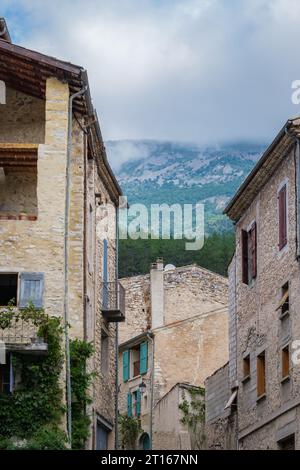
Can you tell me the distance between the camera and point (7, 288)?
29.8 m

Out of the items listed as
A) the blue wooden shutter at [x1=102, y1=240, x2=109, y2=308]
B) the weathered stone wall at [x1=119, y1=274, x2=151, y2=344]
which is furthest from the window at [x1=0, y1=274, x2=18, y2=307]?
the weathered stone wall at [x1=119, y1=274, x2=151, y2=344]

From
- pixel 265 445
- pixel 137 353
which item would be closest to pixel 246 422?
pixel 265 445

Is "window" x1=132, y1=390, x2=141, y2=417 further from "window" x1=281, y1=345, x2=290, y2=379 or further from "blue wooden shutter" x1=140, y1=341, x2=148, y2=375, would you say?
"window" x1=281, y1=345, x2=290, y2=379

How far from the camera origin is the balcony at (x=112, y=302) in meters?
33.7

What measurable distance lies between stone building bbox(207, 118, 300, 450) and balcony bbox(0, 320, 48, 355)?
255 inches

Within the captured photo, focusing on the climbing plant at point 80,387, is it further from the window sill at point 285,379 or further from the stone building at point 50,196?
the window sill at point 285,379

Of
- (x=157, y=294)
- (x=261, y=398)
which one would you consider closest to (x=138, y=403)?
(x=157, y=294)

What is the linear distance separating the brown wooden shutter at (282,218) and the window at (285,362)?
2.73 m

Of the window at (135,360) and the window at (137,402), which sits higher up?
the window at (135,360)

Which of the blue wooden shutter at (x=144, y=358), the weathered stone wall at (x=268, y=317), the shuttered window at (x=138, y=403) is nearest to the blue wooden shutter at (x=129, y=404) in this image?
the shuttered window at (x=138, y=403)

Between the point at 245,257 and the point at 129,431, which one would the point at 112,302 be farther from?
the point at 129,431

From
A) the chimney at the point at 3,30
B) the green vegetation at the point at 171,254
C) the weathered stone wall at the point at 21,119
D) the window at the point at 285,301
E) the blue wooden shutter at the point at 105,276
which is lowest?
the window at the point at 285,301

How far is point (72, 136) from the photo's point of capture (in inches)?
1164
